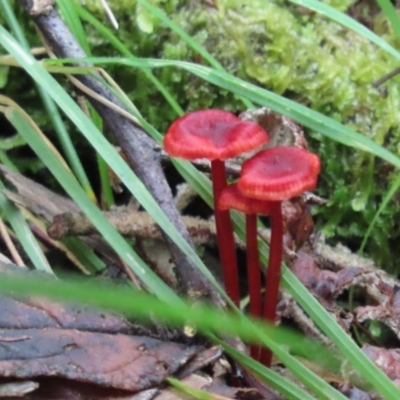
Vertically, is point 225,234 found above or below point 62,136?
below

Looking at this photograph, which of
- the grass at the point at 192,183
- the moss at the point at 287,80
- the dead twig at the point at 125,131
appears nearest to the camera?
the grass at the point at 192,183

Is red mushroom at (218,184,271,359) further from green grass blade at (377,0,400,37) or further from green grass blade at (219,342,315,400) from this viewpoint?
green grass blade at (377,0,400,37)

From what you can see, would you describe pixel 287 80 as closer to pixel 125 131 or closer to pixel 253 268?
pixel 125 131

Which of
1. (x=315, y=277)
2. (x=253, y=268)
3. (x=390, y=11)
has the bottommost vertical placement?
(x=315, y=277)

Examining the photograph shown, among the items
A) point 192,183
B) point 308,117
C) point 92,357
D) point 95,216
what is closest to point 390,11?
point 308,117

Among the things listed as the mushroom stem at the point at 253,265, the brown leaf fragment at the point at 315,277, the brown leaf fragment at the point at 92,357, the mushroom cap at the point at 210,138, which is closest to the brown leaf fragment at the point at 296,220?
the brown leaf fragment at the point at 315,277

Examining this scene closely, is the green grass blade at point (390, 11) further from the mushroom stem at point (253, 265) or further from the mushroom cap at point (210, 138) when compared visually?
the mushroom stem at point (253, 265)

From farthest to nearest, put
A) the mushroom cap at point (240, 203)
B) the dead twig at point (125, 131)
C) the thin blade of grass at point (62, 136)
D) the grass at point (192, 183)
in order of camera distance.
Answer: the thin blade of grass at point (62, 136)
the dead twig at point (125, 131)
the mushroom cap at point (240, 203)
the grass at point (192, 183)
